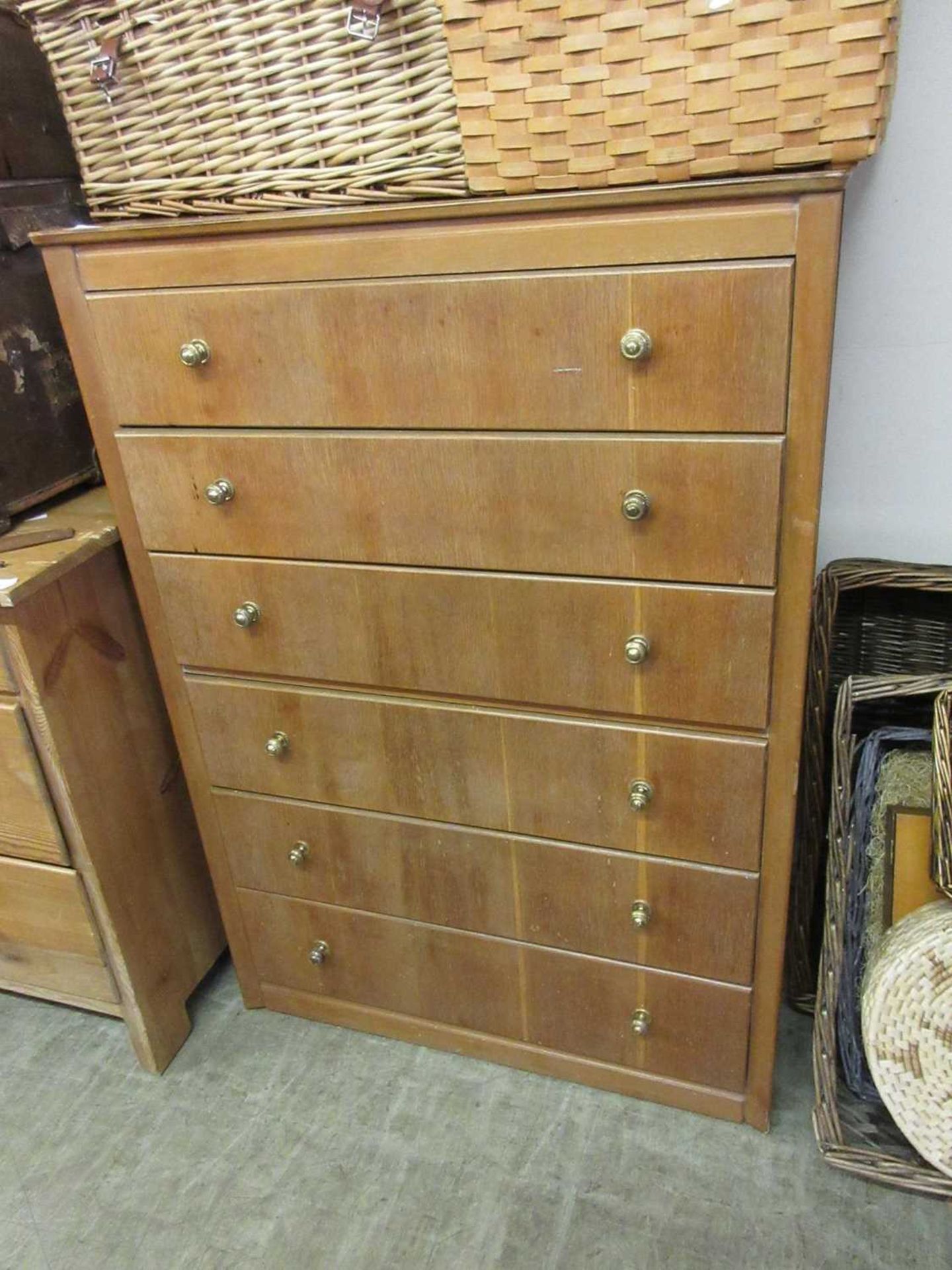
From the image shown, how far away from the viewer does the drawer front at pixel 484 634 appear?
104 centimetres

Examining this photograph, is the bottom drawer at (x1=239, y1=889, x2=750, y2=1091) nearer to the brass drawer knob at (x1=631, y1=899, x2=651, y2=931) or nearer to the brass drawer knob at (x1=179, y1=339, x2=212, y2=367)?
the brass drawer knob at (x1=631, y1=899, x2=651, y2=931)

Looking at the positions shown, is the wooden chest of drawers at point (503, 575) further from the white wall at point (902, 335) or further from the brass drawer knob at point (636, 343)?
the white wall at point (902, 335)

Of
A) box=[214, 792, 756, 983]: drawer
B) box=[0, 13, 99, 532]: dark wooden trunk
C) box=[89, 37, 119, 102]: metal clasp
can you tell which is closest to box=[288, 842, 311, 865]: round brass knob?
box=[214, 792, 756, 983]: drawer

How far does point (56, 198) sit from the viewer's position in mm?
1317

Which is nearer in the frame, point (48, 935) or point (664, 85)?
point (664, 85)

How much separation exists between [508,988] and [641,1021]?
0.20 meters

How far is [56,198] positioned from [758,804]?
1224mm

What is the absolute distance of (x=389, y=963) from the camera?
144cm

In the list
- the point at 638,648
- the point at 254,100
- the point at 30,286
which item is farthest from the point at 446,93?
the point at 30,286

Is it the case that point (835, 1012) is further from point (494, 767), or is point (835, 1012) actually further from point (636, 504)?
point (636, 504)

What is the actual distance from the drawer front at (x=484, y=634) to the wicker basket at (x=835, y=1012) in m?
0.27

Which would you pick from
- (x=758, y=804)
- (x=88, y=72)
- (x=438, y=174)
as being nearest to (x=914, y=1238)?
(x=758, y=804)

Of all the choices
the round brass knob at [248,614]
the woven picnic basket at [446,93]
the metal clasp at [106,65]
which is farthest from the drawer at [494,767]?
the metal clasp at [106,65]

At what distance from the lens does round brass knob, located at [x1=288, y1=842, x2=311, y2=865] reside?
1.38m
